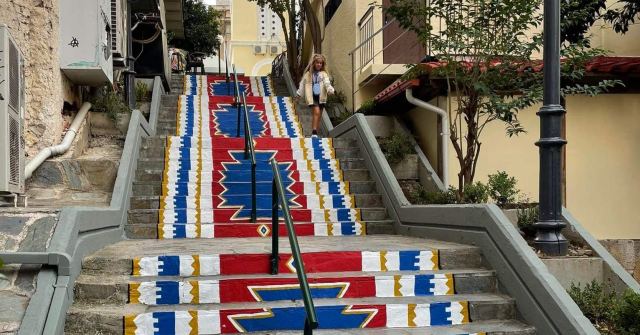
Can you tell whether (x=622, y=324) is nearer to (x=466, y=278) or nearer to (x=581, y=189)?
(x=466, y=278)

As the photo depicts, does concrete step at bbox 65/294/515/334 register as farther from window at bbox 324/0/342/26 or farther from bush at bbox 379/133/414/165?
window at bbox 324/0/342/26

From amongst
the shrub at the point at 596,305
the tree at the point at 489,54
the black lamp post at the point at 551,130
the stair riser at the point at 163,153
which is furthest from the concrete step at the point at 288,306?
the stair riser at the point at 163,153

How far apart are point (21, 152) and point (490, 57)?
4614mm

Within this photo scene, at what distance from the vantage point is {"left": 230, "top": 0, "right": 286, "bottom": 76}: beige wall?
2642 centimetres

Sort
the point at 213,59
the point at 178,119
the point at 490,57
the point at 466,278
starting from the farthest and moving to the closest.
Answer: the point at 213,59 → the point at 178,119 → the point at 490,57 → the point at 466,278

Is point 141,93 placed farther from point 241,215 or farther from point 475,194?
point 475,194

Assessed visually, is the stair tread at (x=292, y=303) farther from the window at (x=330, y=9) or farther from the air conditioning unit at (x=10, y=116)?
the window at (x=330, y=9)

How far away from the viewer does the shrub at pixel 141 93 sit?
1192 centimetres

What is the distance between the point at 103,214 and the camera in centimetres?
557

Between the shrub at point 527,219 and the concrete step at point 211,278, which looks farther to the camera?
the shrub at point 527,219

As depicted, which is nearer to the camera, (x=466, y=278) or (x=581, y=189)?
(x=466, y=278)

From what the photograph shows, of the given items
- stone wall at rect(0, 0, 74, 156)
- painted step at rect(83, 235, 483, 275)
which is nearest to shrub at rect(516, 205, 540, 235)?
painted step at rect(83, 235, 483, 275)

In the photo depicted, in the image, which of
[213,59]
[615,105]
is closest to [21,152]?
[615,105]

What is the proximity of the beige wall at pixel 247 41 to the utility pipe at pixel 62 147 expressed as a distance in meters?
17.9
